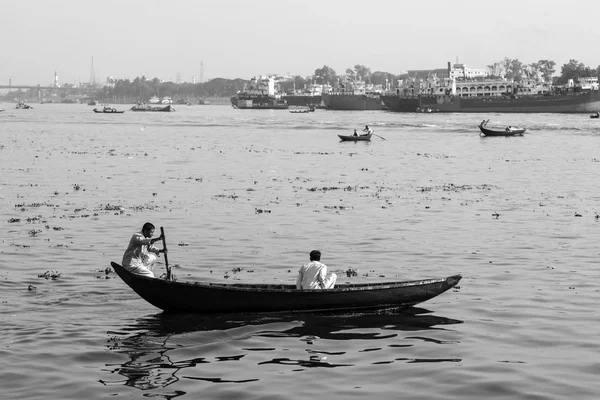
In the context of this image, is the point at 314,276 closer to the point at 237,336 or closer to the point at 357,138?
the point at 237,336

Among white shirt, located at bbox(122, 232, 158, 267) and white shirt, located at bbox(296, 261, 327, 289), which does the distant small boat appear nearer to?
white shirt, located at bbox(296, 261, 327, 289)

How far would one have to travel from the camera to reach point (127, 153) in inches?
2906

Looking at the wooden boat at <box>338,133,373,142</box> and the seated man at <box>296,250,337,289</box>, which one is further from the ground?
the wooden boat at <box>338,133,373,142</box>

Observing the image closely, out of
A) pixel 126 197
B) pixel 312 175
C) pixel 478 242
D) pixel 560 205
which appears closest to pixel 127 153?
pixel 312 175

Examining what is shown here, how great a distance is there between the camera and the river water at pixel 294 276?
16234mm

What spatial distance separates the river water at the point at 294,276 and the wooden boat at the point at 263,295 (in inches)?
11.4

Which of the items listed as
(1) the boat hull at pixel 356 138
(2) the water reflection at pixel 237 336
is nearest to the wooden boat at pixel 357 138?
(1) the boat hull at pixel 356 138

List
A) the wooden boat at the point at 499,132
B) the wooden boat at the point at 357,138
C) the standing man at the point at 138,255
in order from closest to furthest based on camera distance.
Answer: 1. the standing man at the point at 138,255
2. the wooden boat at the point at 357,138
3. the wooden boat at the point at 499,132

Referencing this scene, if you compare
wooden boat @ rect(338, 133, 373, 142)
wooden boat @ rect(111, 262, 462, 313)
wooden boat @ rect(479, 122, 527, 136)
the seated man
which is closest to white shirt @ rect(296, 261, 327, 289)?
the seated man

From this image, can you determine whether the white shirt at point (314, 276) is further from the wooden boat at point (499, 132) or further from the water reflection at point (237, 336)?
the wooden boat at point (499, 132)

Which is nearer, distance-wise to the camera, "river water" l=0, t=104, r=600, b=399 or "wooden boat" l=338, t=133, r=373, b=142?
"river water" l=0, t=104, r=600, b=399

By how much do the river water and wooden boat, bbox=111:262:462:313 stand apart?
289 millimetres

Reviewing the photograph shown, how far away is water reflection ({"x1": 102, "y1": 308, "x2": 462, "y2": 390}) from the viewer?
16.7 meters

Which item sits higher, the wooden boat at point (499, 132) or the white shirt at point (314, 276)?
the wooden boat at point (499, 132)
